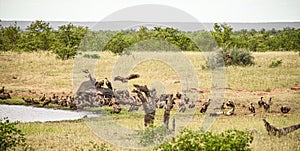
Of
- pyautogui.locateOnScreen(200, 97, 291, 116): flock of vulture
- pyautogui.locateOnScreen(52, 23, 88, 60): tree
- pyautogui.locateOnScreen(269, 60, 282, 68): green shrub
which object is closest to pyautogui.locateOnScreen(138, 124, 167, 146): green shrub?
pyautogui.locateOnScreen(200, 97, 291, 116): flock of vulture

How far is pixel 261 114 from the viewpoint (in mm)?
16016

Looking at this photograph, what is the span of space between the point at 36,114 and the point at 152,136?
6439mm

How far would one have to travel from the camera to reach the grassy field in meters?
12.1

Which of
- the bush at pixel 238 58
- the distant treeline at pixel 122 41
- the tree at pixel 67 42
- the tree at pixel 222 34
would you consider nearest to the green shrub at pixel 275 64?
the bush at pixel 238 58

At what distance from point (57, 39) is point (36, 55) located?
11.6 ft

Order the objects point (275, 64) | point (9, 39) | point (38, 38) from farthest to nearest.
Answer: point (9, 39) < point (38, 38) < point (275, 64)

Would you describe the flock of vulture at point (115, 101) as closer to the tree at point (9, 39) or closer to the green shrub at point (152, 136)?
the green shrub at point (152, 136)

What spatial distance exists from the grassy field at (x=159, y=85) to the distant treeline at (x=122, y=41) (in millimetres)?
2585

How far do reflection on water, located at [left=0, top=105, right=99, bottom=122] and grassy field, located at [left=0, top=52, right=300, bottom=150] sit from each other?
3.27ft

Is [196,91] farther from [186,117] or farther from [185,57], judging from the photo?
[185,57]

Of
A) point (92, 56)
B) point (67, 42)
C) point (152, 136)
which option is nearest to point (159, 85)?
point (152, 136)

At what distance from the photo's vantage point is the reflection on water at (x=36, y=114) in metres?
15.8

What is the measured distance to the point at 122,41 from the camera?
122 ft

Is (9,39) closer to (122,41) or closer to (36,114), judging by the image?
(122,41)
